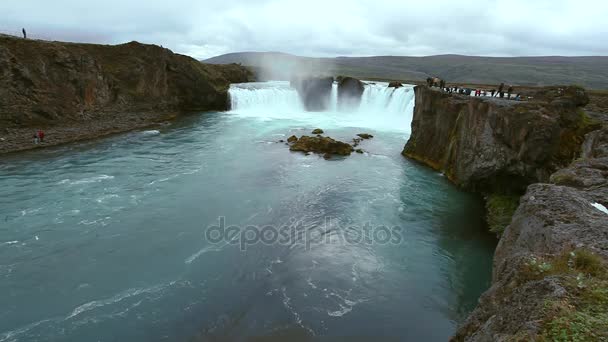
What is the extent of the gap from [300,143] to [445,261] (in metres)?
23.5

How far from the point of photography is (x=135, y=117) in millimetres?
49969

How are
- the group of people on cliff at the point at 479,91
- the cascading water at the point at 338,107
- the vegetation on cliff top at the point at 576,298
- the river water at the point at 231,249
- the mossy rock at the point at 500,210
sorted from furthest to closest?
the cascading water at the point at 338,107
the group of people on cliff at the point at 479,91
the mossy rock at the point at 500,210
the river water at the point at 231,249
the vegetation on cliff top at the point at 576,298

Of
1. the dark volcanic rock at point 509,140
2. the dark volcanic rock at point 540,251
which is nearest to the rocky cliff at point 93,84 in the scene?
the dark volcanic rock at point 509,140

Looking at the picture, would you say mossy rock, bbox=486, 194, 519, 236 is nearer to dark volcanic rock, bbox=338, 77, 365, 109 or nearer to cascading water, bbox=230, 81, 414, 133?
cascading water, bbox=230, 81, 414, 133

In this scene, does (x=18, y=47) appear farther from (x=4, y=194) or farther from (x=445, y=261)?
(x=445, y=261)

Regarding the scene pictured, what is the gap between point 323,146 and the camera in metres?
37.7

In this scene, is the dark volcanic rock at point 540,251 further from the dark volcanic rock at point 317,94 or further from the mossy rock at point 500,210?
the dark volcanic rock at point 317,94

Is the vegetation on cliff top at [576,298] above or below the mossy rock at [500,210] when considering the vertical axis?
above

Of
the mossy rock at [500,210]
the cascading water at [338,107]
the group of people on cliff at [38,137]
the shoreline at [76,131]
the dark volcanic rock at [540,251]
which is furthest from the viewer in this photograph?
the cascading water at [338,107]

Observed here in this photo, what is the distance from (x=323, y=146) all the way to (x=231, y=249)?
70.2 feet

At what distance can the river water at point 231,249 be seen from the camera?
43.4 feet

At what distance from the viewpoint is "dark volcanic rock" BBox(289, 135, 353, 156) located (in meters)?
37.1

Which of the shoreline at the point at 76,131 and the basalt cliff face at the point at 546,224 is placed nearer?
the basalt cliff face at the point at 546,224

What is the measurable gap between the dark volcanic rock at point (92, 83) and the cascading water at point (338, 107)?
4.82 metres
